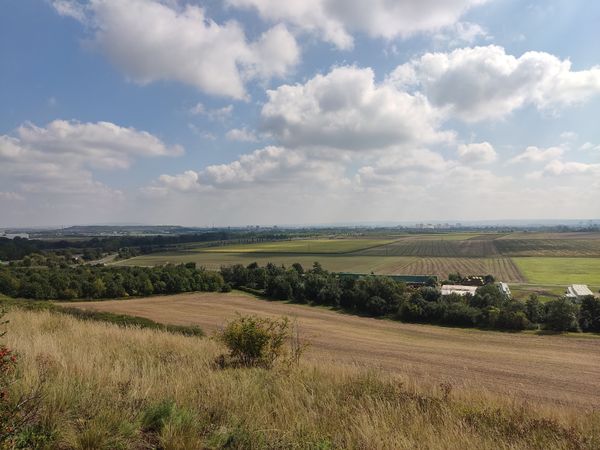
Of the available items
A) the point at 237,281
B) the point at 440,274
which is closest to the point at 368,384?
the point at 237,281

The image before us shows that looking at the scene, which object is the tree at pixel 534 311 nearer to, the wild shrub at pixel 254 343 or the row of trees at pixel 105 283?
the wild shrub at pixel 254 343

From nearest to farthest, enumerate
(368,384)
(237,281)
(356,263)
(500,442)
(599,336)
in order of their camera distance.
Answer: (500,442) < (368,384) < (599,336) < (237,281) < (356,263)

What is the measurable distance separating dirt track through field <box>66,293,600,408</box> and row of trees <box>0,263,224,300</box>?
818 cm

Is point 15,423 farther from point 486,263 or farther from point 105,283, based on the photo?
point 486,263

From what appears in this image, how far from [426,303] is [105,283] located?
4792cm

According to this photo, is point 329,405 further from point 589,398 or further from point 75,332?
point 589,398

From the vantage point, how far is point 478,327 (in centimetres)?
4316

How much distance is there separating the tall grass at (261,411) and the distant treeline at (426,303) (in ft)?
134

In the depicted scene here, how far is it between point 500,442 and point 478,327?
142 ft

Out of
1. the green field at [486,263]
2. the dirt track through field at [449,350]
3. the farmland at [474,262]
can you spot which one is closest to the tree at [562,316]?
the dirt track through field at [449,350]

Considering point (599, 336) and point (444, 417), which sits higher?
point (444, 417)

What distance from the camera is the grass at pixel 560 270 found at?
6844 centimetres

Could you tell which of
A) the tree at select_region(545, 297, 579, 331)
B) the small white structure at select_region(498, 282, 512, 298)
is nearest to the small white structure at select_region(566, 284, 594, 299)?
the small white structure at select_region(498, 282, 512, 298)

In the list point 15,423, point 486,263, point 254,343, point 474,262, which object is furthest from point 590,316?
point 474,262
